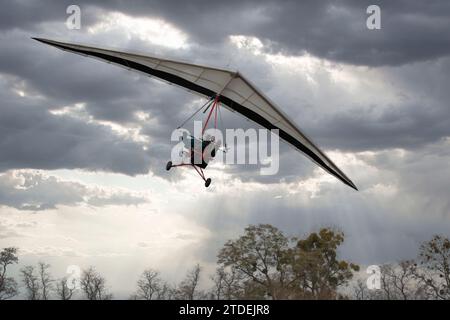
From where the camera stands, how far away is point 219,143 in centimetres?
2147

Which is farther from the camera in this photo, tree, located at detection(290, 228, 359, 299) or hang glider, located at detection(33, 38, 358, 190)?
tree, located at detection(290, 228, 359, 299)

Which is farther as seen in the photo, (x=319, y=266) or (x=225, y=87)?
(x=319, y=266)

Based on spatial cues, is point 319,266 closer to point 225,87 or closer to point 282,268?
point 282,268

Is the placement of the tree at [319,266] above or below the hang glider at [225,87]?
below

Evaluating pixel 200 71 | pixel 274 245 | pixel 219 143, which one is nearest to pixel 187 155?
pixel 219 143

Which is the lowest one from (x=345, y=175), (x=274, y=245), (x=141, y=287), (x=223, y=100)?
(x=141, y=287)

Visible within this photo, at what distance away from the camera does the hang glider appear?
22.4 metres

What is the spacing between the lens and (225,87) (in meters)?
23.4

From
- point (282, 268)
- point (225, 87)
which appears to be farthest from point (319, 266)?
point (225, 87)

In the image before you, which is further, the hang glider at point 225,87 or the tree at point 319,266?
the tree at point 319,266

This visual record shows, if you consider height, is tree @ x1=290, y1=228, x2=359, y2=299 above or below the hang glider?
below

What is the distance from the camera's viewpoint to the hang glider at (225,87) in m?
22.4
